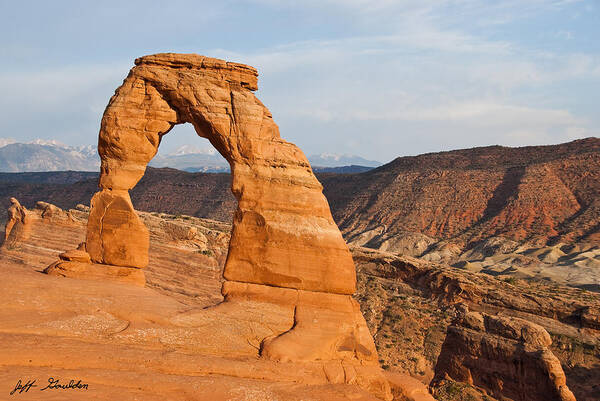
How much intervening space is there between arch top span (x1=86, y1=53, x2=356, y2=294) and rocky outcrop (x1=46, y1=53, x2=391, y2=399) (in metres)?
0.03

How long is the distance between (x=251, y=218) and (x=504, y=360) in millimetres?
12623

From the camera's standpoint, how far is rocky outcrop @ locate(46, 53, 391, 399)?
13.1 m

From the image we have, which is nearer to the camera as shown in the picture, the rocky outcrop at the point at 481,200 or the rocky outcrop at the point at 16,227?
the rocky outcrop at the point at 16,227

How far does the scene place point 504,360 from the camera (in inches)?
801

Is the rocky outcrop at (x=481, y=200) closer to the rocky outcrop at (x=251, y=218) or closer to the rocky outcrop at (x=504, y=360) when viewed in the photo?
the rocky outcrop at (x=504, y=360)

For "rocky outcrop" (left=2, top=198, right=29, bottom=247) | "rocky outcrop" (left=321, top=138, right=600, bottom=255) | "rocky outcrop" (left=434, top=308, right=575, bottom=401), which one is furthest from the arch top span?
"rocky outcrop" (left=321, top=138, right=600, bottom=255)

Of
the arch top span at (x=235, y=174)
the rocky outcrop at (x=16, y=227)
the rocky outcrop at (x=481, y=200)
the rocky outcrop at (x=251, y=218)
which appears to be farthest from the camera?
the rocky outcrop at (x=481, y=200)

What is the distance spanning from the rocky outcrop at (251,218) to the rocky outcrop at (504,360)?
9.32 m

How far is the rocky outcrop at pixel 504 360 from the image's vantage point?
19000mm

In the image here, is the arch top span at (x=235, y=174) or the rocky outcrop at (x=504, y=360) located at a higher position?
the arch top span at (x=235, y=174)

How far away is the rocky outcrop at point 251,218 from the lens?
13.1 metres

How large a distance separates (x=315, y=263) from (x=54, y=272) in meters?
7.91

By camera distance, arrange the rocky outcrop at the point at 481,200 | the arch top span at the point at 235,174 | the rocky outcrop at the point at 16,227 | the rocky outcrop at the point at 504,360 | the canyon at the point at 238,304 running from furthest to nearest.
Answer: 1. the rocky outcrop at the point at 481,200
2. the rocky outcrop at the point at 16,227
3. the rocky outcrop at the point at 504,360
4. the arch top span at the point at 235,174
5. the canyon at the point at 238,304

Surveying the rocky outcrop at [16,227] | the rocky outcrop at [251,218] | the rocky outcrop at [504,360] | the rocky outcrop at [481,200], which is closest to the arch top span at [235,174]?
the rocky outcrop at [251,218]
